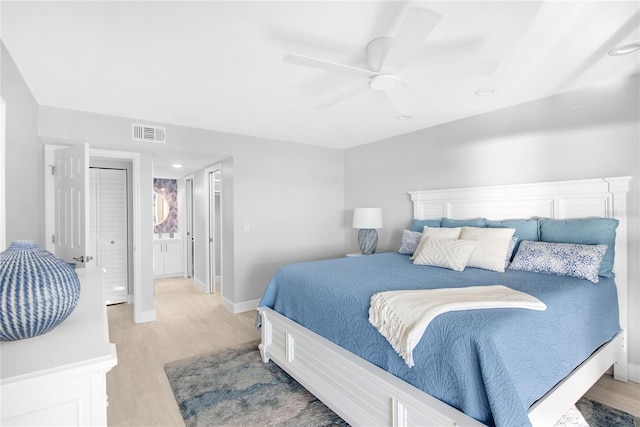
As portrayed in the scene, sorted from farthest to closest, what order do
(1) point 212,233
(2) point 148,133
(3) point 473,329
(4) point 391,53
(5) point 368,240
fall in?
1. (1) point 212,233
2. (5) point 368,240
3. (2) point 148,133
4. (4) point 391,53
5. (3) point 473,329

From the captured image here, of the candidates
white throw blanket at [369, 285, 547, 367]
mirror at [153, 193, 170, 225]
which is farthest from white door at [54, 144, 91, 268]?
mirror at [153, 193, 170, 225]

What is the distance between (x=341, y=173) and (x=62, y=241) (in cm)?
368

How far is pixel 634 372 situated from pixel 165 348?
396cm

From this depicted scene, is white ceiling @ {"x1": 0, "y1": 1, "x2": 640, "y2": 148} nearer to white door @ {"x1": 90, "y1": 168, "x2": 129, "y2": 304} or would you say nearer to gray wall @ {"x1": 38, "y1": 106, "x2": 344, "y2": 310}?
gray wall @ {"x1": 38, "y1": 106, "x2": 344, "y2": 310}

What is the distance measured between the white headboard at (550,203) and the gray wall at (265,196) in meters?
1.65

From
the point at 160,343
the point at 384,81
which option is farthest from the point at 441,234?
the point at 160,343

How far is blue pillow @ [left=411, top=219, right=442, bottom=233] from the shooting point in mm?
3672

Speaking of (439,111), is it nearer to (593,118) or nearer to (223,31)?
(593,118)

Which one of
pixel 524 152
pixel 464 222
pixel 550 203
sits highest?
pixel 524 152

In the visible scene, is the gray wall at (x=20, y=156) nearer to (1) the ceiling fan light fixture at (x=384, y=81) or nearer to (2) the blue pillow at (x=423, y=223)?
(1) the ceiling fan light fixture at (x=384, y=81)

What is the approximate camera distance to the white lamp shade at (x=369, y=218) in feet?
14.0

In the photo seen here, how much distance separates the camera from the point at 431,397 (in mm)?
1496

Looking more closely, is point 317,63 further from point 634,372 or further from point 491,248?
point 634,372

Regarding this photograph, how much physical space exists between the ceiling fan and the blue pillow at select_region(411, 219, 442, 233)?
1923mm
